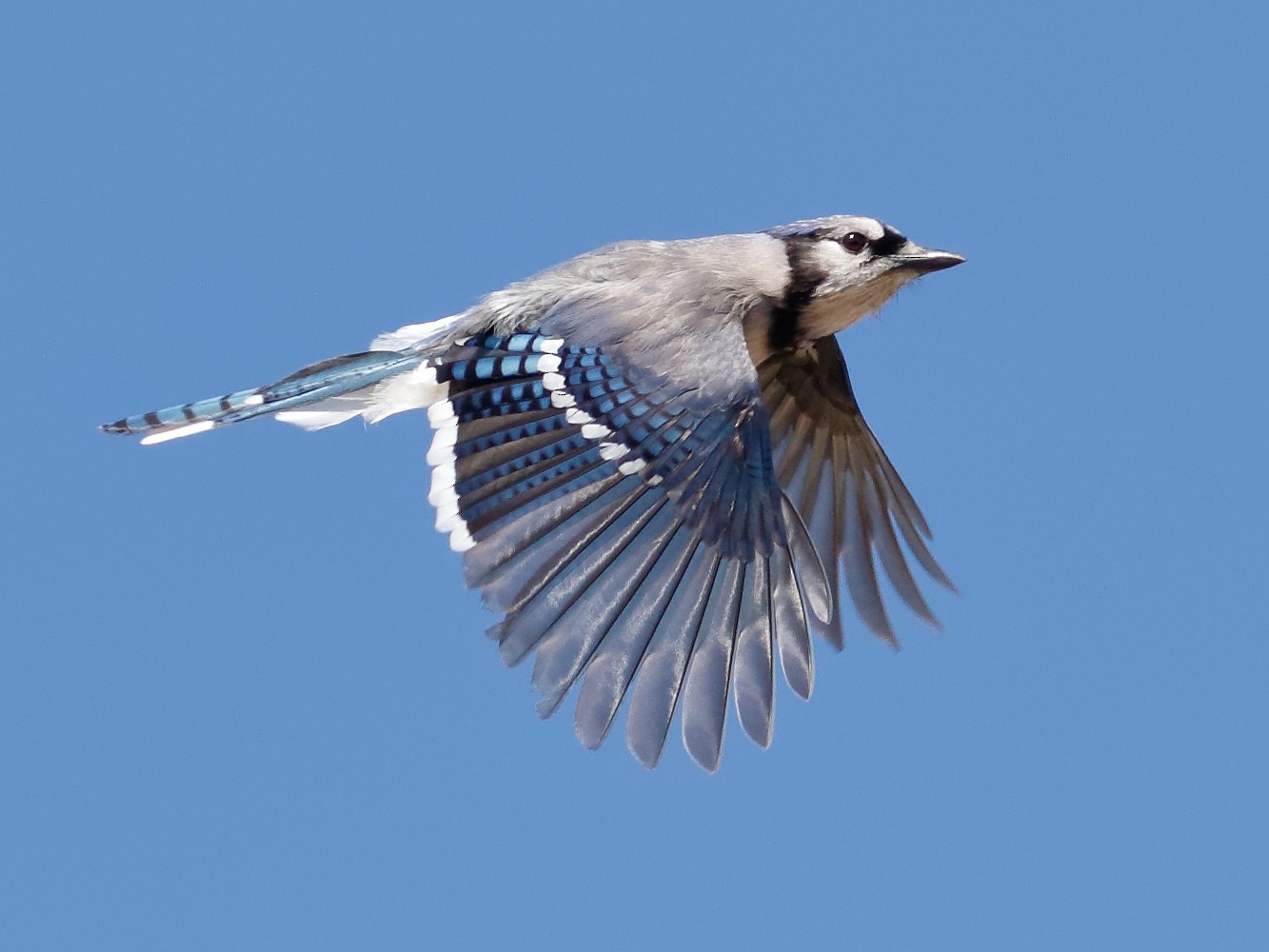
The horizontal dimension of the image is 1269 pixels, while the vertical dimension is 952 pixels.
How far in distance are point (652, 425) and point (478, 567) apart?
656 millimetres

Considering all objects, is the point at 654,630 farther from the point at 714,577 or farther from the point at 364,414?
the point at 364,414

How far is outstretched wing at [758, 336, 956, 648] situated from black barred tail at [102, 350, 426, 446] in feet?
4.37

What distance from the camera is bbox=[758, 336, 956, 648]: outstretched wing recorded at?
6.18 meters

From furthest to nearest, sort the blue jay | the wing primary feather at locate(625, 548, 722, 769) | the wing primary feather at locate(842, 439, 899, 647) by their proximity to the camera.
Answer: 1. the wing primary feather at locate(842, 439, 899, 647)
2. the blue jay
3. the wing primary feather at locate(625, 548, 722, 769)

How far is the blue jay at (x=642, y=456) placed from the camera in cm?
478

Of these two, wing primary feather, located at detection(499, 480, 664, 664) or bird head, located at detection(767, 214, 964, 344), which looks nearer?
wing primary feather, located at detection(499, 480, 664, 664)

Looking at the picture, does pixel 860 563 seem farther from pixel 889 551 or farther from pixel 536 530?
pixel 536 530

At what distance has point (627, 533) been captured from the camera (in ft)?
16.4

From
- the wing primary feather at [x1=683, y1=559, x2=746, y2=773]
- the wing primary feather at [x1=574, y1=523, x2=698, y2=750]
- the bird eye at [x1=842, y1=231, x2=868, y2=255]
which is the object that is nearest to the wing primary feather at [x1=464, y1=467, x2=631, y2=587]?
the wing primary feather at [x1=574, y1=523, x2=698, y2=750]

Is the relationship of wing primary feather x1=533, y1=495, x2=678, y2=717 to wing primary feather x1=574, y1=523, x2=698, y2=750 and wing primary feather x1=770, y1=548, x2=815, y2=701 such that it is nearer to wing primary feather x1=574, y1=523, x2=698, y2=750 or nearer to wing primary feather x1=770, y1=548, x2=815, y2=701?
wing primary feather x1=574, y1=523, x2=698, y2=750

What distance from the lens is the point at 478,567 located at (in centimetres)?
487

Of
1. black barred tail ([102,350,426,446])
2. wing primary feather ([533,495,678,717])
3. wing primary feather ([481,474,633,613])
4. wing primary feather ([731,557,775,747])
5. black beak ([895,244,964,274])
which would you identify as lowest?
wing primary feather ([731,557,775,747])

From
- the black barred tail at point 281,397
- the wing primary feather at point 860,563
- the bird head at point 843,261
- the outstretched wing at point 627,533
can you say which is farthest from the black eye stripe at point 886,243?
the black barred tail at point 281,397

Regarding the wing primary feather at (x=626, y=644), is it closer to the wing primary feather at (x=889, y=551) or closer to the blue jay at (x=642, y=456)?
the blue jay at (x=642, y=456)
